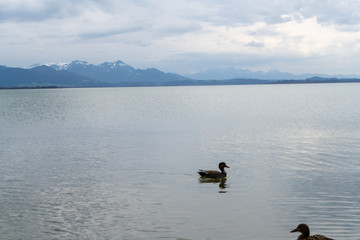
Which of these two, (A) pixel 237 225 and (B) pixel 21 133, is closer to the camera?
(A) pixel 237 225

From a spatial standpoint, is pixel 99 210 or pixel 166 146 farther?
pixel 166 146

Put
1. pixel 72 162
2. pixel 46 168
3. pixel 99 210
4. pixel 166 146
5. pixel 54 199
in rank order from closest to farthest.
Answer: pixel 99 210 < pixel 54 199 < pixel 46 168 < pixel 72 162 < pixel 166 146

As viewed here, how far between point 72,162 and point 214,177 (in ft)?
35.0

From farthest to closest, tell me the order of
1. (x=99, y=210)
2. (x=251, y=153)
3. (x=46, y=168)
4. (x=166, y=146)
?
Answer: (x=166, y=146) < (x=251, y=153) < (x=46, y=168) < (x=99, y=210)

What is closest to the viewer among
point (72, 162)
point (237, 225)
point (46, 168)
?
point (237, 225)

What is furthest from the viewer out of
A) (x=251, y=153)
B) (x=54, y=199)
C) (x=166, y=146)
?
(x=166, y=146)

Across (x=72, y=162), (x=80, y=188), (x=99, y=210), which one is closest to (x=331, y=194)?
(x=99, y=210)

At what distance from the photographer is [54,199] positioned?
63.7 feet

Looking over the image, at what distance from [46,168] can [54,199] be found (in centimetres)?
777

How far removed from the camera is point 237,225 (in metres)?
15.8

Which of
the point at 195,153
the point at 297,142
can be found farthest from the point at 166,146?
→ the point at 297,142

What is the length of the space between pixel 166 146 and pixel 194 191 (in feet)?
48.5

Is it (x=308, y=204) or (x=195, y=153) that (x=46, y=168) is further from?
(x=308, y=204)

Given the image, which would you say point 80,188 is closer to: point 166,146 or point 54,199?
point 54,199
